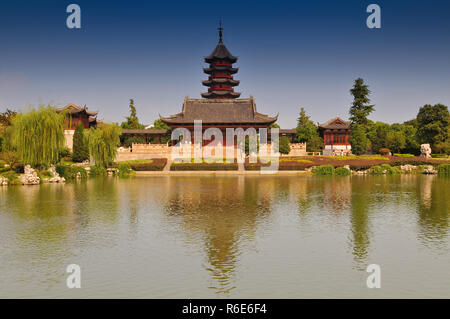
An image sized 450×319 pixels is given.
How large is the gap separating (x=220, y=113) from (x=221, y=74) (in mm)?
10313

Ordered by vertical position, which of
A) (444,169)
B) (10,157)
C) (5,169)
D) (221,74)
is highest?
(221,74)

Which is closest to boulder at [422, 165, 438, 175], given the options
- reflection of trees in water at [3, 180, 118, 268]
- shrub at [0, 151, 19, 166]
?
reflection of trees in water at [3, 180, 118, 268]

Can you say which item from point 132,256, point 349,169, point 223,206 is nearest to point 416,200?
point 223,206

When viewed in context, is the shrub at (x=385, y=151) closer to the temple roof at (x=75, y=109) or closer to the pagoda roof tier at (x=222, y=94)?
the pagoda roof tier at (x=222, y=94)

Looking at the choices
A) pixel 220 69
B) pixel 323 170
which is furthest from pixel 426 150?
pixel 220 69

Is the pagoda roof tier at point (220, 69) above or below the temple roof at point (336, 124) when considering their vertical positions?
above

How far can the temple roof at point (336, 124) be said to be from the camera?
2327 inches

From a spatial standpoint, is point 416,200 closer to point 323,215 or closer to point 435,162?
point 323,215

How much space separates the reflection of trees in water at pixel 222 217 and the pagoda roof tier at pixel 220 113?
93.8ft

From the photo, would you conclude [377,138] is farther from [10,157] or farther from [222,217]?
[222,217]

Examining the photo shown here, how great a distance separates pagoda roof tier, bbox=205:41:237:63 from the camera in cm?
6238

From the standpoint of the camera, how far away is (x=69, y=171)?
108 feet

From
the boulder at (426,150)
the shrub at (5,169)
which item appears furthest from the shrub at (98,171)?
the boulder at (426,150)

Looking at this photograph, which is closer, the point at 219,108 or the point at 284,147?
the point at 284,147
